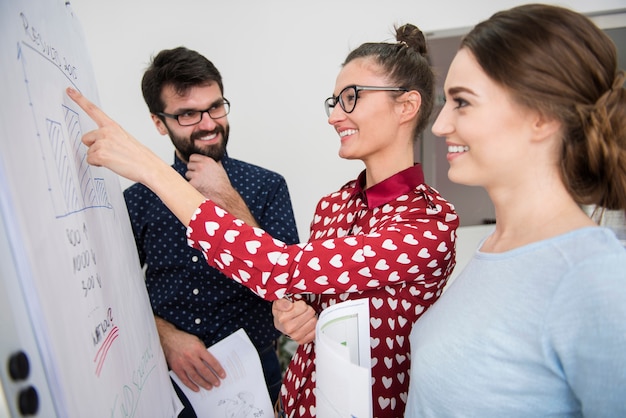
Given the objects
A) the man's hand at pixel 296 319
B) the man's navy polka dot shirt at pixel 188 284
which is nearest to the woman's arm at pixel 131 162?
the man's hand at pixel 296 319

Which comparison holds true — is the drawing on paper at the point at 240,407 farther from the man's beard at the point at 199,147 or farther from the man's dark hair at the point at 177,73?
the man's dark hair at the point at 177,73

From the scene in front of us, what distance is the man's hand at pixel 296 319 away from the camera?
0.92 meters

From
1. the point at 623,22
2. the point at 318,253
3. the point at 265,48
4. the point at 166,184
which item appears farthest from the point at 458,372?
the point at 623,22

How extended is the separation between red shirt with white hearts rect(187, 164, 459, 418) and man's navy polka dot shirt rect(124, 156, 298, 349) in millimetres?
328

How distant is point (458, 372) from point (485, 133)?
1.24 feet

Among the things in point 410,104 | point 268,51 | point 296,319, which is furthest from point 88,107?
point 268,51

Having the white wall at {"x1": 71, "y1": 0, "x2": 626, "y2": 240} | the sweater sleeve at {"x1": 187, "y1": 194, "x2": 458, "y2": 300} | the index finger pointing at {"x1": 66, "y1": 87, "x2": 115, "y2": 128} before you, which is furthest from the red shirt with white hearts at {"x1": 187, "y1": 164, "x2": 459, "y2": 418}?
the white wall at {"x1": 71, "y1": 0, "x2": 626, "y2": 240}

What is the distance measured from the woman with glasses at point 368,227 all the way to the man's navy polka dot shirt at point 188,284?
0.33 metres

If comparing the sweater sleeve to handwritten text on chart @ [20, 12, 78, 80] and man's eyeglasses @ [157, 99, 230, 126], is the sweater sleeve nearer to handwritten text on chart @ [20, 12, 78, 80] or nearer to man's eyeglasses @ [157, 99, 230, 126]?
handwritten text on chart @ [20, 12, 78, 80]

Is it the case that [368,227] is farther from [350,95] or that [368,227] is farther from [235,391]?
[235,391]

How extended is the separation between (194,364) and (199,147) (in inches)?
27.3

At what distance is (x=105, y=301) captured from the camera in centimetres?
73

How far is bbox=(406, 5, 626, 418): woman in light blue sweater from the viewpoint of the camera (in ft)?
1.70

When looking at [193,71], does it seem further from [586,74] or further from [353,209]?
[586,74]
